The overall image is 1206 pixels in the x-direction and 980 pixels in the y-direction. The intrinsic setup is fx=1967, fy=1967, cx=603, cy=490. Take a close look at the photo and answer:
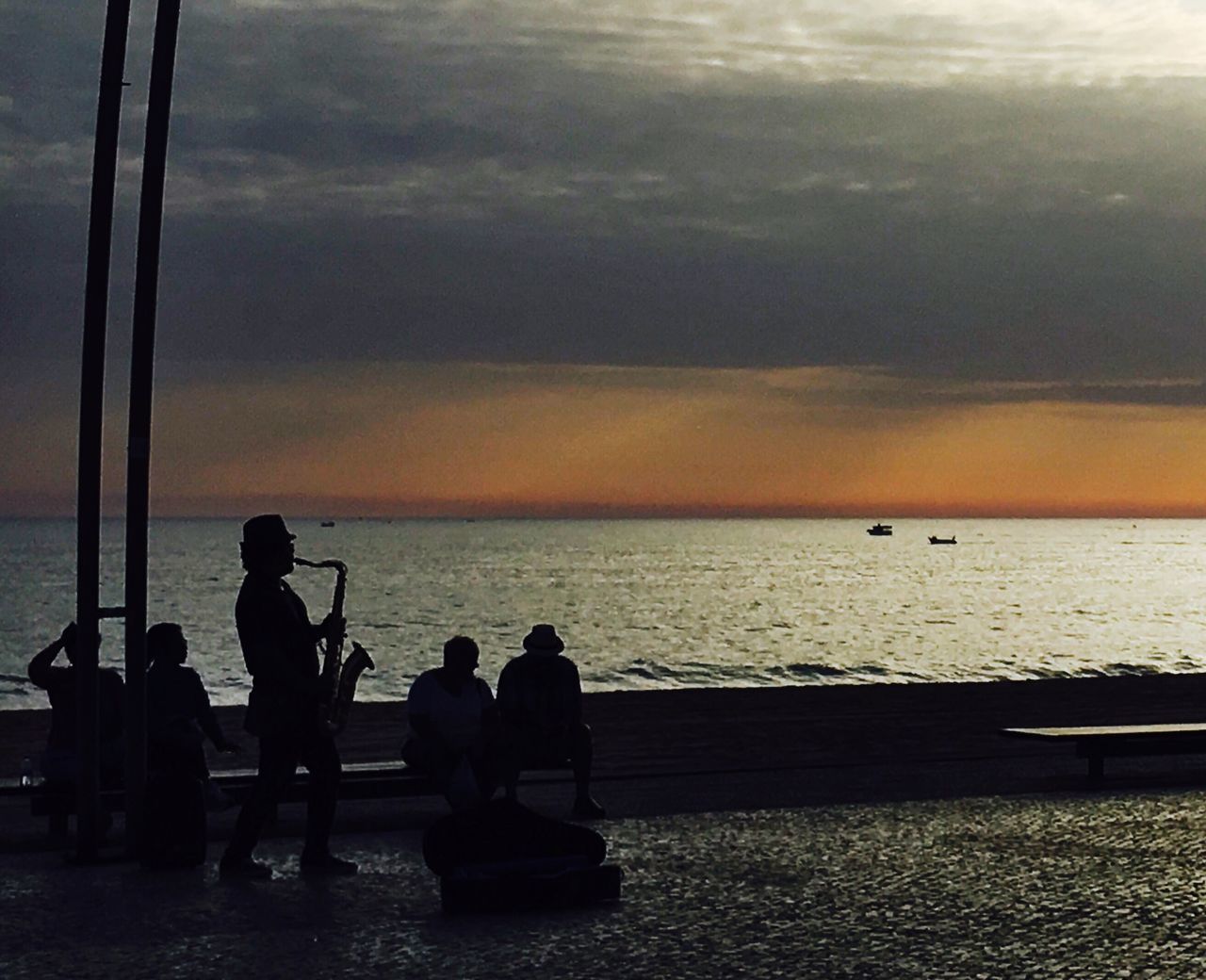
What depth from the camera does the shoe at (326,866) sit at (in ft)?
35.1

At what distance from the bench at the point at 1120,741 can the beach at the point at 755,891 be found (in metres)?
0.27

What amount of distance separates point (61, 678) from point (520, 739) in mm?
3113

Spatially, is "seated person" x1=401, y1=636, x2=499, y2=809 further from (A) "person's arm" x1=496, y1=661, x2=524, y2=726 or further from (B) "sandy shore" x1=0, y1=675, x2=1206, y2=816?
(B) "sandy shore" x1=0, y1=675, x2=1206, y2=816

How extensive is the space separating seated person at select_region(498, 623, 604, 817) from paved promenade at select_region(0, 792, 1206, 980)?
1.22 metres

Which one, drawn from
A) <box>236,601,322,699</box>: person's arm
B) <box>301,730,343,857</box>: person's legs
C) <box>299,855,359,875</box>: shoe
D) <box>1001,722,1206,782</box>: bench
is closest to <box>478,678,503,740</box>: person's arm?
<box>301,730,343,857</box>: person's legs

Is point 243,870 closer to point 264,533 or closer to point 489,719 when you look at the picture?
point 264,533

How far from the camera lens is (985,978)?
25.5 feet

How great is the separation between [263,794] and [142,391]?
2.54 meters

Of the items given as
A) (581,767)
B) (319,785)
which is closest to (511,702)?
(581,767)

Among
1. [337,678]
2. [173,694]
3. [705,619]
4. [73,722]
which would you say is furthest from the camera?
[705,619]

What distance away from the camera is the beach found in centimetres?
823

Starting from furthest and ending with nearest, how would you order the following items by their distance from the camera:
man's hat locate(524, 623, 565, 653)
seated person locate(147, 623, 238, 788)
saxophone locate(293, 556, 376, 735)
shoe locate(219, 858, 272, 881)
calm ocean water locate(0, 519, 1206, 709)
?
calm ocean water locate(0, 519, 1206, 709)
man's hat locate(524, 623, 565, 653)
seated person locate(147, 623, 238, 788)
saxophone locate(293, 556, 376, 735)
shoe locate(219, 858, 272, 881)

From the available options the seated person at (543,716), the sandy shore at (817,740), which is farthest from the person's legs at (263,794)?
the sandy shore at (817,740)

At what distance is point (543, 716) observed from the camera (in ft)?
44.7
